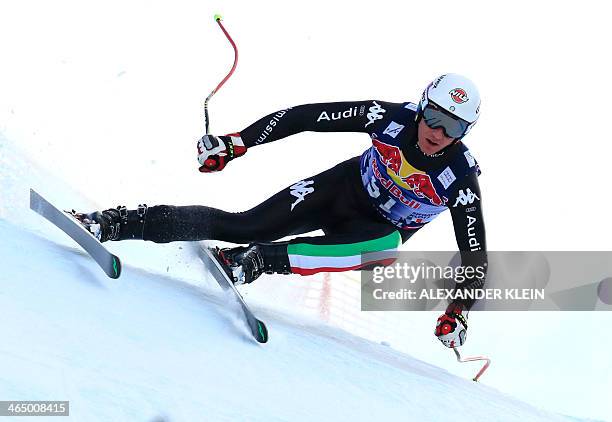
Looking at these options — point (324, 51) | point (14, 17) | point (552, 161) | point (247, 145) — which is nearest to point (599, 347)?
point (552, 161)

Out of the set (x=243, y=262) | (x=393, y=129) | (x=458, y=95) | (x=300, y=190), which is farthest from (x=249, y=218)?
(x=458, y=95)

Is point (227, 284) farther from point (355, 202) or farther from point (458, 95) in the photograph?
point (458, 95)

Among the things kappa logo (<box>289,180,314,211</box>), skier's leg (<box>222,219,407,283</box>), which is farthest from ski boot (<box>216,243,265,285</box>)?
kappa logo (<box>289,180,314,211</box>)

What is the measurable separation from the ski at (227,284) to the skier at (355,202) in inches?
3.8

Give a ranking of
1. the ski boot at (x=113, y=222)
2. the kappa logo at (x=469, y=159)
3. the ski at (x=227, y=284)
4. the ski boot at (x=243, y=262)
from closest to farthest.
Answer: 1. the ski at (x=227, y=284)
2. the ski boot at (x=113, y=222)
3. the ski boot at (x=243, y=262)
4. the kappa logo at (x=469, y=159)

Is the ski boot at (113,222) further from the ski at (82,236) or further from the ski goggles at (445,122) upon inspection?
the ski goggles at (445,122)

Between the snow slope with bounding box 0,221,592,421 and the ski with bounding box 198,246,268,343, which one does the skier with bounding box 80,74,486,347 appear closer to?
the ski with bounding box 198,246,268,343

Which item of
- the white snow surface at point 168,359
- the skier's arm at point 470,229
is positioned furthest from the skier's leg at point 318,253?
the skier's arm at point 470,229

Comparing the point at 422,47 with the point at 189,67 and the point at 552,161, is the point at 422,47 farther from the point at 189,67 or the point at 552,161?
the point at 189,67

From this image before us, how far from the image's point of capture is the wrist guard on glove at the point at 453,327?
154 inches

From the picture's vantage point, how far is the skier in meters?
3.92

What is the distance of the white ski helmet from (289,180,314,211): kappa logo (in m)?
0.73

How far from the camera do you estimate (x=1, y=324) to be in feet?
7.14

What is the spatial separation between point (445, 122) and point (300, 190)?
842 mm
